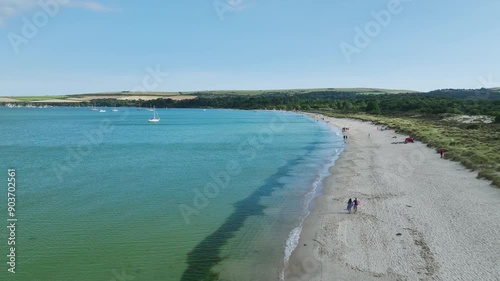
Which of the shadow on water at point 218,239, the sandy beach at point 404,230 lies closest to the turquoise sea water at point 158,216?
the shadow on water at point 218,239

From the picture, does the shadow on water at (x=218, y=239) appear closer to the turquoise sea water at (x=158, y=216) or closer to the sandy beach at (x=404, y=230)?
the turquoise sea water at (x=158, y=216)

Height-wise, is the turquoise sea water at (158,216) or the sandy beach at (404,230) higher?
the sandy beach at (404,230)

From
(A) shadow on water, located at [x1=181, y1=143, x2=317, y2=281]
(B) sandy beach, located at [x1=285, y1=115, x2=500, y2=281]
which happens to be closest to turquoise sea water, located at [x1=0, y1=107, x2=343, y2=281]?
(A) shadow on water, located at [x1=181, y1=143, x2=317, y2=281]

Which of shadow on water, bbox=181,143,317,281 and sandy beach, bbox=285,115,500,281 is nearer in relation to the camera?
sandy beach, bbox=285,115,500,281

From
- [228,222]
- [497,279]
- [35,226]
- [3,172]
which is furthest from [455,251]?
[3,172]

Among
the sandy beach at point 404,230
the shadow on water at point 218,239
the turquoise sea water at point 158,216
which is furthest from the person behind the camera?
the turquoise sea water at point 158,216

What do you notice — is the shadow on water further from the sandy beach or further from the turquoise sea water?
the sandy beach

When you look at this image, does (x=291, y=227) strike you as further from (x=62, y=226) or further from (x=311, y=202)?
(x=62, y=226)
